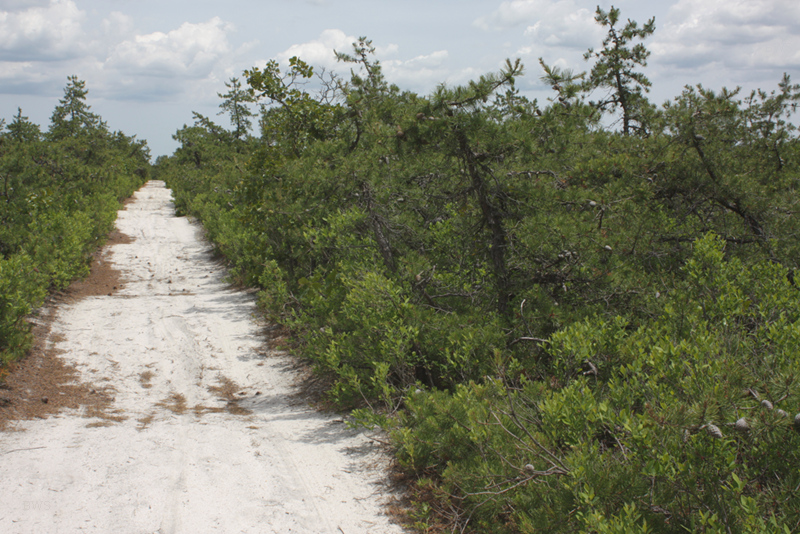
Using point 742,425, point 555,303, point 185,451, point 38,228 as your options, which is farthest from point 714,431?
point 38,228

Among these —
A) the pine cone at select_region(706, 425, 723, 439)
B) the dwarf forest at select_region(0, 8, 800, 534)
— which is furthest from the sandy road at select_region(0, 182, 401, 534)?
the pine cone at select_region(706, 425, 723, 439)

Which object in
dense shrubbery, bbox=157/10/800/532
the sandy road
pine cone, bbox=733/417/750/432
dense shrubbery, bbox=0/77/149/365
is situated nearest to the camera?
pine cone, bbox=733/417/750/432

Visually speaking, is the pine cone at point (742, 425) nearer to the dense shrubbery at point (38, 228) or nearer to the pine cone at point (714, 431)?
the pine cone at point (714, 431)

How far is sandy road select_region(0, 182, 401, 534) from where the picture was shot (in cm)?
358

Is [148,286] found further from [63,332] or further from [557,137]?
[557,137]

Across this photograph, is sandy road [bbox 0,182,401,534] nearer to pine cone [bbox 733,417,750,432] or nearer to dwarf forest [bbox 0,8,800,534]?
dwarf forest [bbox 0,8,800,534]

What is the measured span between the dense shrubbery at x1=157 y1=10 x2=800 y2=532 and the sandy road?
575mm

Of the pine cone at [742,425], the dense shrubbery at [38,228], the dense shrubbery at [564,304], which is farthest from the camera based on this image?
the dense shrubbery at [38,228]

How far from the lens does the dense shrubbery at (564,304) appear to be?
2.46m

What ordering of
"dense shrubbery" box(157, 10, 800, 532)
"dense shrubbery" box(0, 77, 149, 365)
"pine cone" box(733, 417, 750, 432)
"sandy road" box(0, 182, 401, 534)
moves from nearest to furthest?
"pine cone" box(733, 417, 750, 432), "dense shrubbery" box(157, 10, 800, 532), "sandy road" box(0, 182, 401, 534), "dense shrubbery" box(0, 77, 149, 365)

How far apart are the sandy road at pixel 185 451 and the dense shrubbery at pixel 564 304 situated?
58cm

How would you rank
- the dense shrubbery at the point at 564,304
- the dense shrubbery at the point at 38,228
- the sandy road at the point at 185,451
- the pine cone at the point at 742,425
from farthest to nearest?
the dense shrubbery at the point at 38,228 → the sandy road at the point at 185,451 → the dense shrubbery at the point at 564,304 → the pine cone at the point at 742,425

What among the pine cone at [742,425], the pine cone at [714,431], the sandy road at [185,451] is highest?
the pine cone at [742,425]

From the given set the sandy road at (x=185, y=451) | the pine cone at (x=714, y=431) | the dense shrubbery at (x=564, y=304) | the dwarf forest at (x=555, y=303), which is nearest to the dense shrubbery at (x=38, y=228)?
the dwarf forest at (x=555, y=303)
